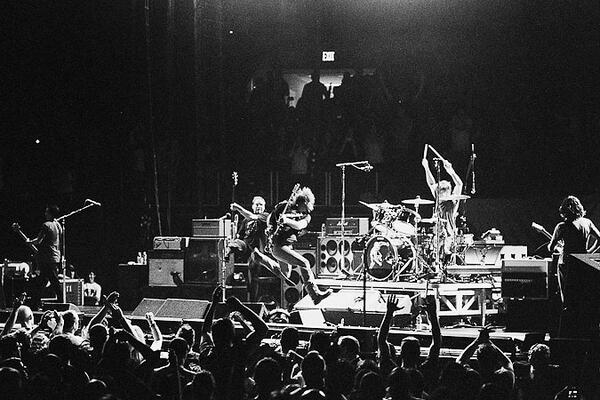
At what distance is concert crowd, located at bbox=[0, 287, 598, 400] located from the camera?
390 centimetres

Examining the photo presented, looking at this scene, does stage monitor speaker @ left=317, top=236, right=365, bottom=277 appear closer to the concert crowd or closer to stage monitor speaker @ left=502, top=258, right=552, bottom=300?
stage monitor speaker @ left=502, top=258, right=552, bottom=300

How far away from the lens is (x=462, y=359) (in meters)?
5.03

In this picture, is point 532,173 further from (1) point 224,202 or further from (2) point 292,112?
(1) point 224,202

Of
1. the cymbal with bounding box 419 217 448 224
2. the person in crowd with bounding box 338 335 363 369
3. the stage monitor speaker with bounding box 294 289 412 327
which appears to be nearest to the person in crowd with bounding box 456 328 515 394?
the person in crowd with bounding box 338 335 363 369

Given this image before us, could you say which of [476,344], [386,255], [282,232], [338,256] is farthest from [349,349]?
[338,256]

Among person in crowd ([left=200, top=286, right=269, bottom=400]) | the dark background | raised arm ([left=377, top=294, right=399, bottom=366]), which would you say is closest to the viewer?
person in crowd ([left=200, top=286, right=269, bottom=400])

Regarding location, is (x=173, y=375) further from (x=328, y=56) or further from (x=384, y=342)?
(x=328, y=56)

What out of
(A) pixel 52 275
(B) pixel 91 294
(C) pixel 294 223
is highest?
(C) pixel 294 223

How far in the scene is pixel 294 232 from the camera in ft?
36.0

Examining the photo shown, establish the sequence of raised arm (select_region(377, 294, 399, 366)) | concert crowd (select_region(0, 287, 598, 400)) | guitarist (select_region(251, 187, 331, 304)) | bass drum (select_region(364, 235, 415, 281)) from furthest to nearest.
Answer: bass drum (select_region(364, 235, 415, 281)) < guitarist (select_region(251, 187, 331, 304)) < raised arm (select_region(377, 294, 399, 366)) < concert crowd (select_region(0, 287, 598, 400))

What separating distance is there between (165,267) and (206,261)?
2.32ft

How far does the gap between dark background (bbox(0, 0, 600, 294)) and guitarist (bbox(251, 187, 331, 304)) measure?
4263 millimetres

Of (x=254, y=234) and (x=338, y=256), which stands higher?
(x=254, y=234)

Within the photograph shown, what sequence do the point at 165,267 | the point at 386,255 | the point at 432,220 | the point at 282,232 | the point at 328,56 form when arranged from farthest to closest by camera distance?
the point at 328,56 → the point at 165,267 → the point at 386,255 → the point at 432,220 → the point at 282,232
